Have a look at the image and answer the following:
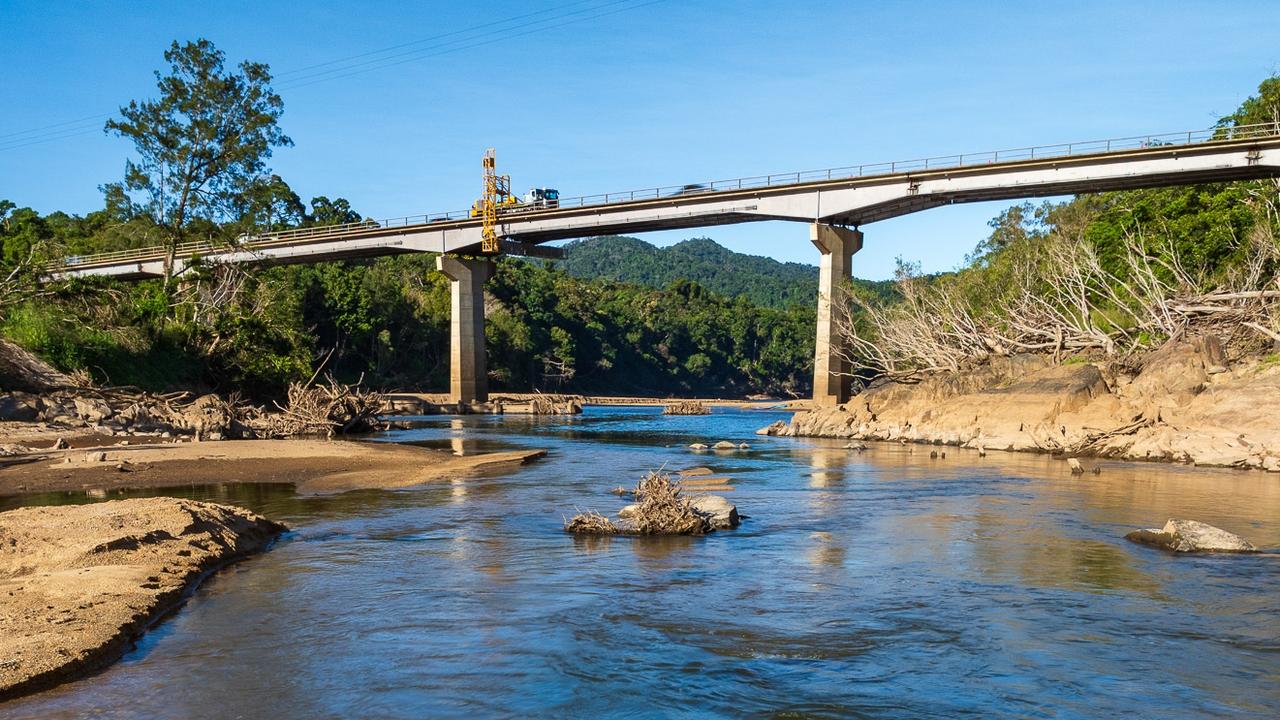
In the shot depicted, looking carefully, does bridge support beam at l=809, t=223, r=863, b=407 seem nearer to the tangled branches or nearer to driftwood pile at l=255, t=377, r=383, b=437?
the tangled branches

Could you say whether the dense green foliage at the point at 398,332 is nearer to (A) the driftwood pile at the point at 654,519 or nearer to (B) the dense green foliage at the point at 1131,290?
(A) the driftwood pile at the point at 654,519

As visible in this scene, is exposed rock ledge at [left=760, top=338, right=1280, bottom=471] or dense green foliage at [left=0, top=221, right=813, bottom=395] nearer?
exposed rock ledge at [left=760, top=338, right=1280, bottom=471]

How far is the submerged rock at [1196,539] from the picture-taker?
1516cm

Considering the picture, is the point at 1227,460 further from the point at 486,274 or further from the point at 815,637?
the point at 486,274

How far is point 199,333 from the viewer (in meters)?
43.2

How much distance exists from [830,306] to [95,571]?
4605 centimetres

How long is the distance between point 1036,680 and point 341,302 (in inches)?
3225

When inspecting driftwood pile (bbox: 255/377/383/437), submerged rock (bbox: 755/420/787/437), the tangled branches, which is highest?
the tangled branches

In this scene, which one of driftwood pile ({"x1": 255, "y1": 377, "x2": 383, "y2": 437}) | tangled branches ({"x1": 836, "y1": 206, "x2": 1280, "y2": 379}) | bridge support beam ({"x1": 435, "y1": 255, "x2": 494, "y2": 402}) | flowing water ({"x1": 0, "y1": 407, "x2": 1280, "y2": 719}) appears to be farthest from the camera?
bridge support beam ({"x1": 435, "y1": 255, "x2": 494, "y2": 402})

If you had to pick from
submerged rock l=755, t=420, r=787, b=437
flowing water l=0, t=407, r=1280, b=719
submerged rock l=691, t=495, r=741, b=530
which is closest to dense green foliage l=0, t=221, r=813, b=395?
submerged rock l=755, t=420, r=787, b=437

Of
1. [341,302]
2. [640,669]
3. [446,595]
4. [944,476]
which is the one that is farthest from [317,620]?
[341,302]

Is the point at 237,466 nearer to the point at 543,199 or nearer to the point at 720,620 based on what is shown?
the point at 720,620

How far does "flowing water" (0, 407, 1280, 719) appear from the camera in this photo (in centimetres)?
879

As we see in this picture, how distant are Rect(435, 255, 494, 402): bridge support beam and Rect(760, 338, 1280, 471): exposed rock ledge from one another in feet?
114
